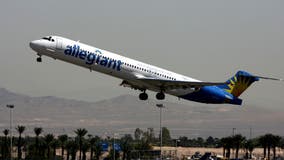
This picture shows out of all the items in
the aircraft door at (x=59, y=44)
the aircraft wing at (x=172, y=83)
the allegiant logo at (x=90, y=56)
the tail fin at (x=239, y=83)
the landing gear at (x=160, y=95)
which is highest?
the aircraft door at (x=59, y=44)

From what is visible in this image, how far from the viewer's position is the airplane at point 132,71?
8994 centimetres

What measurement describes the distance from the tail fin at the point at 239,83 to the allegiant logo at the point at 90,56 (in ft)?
73.8

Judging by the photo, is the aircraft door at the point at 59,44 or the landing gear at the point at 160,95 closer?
the aircraft door at the point at 59,44

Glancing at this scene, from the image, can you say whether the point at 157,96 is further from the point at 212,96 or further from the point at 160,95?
the point at 212,96

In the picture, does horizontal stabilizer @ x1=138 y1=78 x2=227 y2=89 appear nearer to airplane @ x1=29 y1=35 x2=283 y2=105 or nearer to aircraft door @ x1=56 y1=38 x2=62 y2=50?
airplane @ x1=29 y1=35 x2=283 y2=105

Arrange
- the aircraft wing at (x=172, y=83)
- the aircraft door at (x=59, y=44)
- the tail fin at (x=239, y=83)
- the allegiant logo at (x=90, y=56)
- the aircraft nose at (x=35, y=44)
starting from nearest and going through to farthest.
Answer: the allegiant logo at (x=90, y=56), the aircraft door at (x=59, y=44), the aircraft nose at (x=35, y=44), the aircraft wing at (x=172, y=83), the tail fin at (x=239, y=83)

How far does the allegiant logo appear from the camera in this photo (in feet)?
294

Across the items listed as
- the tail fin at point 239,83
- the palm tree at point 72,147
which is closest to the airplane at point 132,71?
the tail fin at point 239,83

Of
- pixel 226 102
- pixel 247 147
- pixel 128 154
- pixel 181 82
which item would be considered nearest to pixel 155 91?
pixel 181 82

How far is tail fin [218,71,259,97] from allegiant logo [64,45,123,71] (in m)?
22.5

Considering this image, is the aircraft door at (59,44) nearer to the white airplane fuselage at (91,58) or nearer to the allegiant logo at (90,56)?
the white airplane fuselage at (91,58)

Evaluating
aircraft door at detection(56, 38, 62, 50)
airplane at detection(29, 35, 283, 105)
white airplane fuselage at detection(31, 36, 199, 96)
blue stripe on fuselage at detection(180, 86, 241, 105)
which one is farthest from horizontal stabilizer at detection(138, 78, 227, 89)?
aircraft door at detection(56, 38, 62, 50)

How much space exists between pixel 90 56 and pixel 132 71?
253 inches

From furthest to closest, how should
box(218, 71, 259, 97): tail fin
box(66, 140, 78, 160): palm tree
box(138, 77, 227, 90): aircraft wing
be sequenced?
1. box(66, 140, 78, 160): palm tree
2. box(218, 71, 259, 97): tail fin
3. box(138, 77, 227, 90): aircraft wing
